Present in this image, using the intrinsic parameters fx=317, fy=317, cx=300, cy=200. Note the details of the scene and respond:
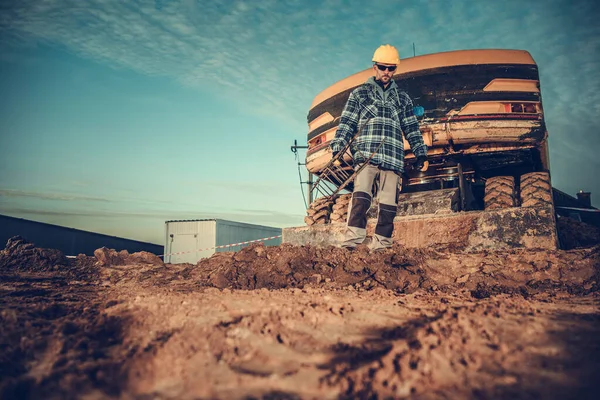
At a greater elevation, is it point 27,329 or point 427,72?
point 427,72

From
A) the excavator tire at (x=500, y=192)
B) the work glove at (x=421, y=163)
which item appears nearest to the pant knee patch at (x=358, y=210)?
the work glove at (x=421, y=163)

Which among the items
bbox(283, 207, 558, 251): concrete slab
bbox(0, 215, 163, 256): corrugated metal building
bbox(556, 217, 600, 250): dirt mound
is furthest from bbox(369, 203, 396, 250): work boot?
bbox(0, 215, 163, 256): corrugated metal building

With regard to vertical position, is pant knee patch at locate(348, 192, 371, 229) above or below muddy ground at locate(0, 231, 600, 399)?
above

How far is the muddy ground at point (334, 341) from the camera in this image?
1124 millimetres

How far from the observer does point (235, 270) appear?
350 cm

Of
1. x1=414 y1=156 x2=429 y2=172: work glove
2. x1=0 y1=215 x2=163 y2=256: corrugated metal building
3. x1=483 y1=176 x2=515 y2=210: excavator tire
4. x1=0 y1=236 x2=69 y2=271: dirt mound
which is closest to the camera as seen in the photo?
x1=414 y1=156 x2=429 y2=172: work glove

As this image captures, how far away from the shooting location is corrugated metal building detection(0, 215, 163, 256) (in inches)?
520

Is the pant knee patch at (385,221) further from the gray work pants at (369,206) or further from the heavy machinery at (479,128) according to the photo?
the heavy machinery at (479,128)

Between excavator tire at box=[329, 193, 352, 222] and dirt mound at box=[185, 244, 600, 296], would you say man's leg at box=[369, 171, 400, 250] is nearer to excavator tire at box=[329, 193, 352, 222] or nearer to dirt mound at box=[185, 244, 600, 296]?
dirt mound at box=[185, 244, 600, 296]

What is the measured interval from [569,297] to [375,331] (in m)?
1.72

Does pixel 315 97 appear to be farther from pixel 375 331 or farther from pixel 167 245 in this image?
pixel 167 245

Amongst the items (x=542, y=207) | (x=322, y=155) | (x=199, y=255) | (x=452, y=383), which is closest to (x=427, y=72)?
(x=322, y=155)

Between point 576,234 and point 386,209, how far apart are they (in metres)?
4.63

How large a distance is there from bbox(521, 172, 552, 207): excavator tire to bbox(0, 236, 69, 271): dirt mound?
22.9 ft
